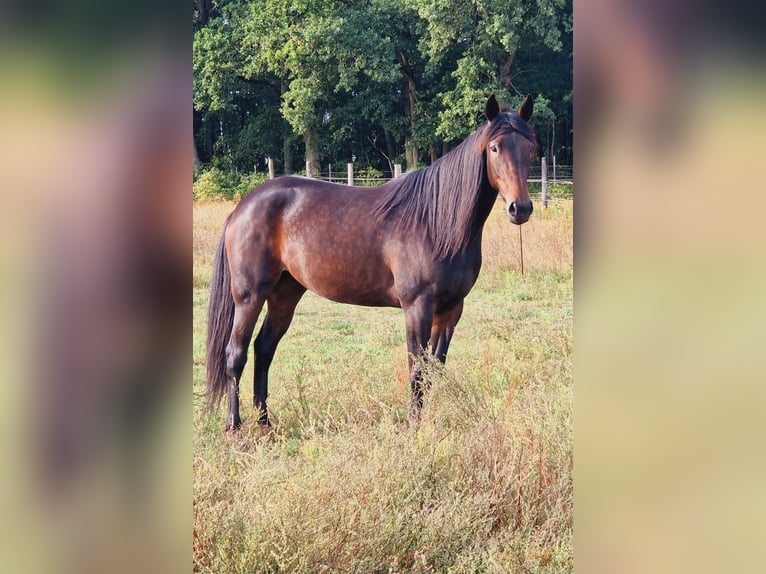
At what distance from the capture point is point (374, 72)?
23.4 meters

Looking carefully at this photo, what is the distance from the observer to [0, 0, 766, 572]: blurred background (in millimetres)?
370

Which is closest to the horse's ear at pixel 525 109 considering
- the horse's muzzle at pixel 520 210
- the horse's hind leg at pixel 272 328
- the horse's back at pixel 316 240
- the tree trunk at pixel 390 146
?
the horse's muzzle at pixel 520 210

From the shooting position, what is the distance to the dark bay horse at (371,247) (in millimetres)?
3555

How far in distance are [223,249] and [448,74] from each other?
22.5 metres

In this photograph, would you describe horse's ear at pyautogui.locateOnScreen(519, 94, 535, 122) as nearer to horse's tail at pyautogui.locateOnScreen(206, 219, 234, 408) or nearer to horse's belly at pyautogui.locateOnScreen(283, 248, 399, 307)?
horse's belly at pyautogui.locateOnScreen(283, 248, 399, 307)

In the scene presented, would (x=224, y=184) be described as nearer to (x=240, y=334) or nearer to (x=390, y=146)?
(x=390, y=146)
